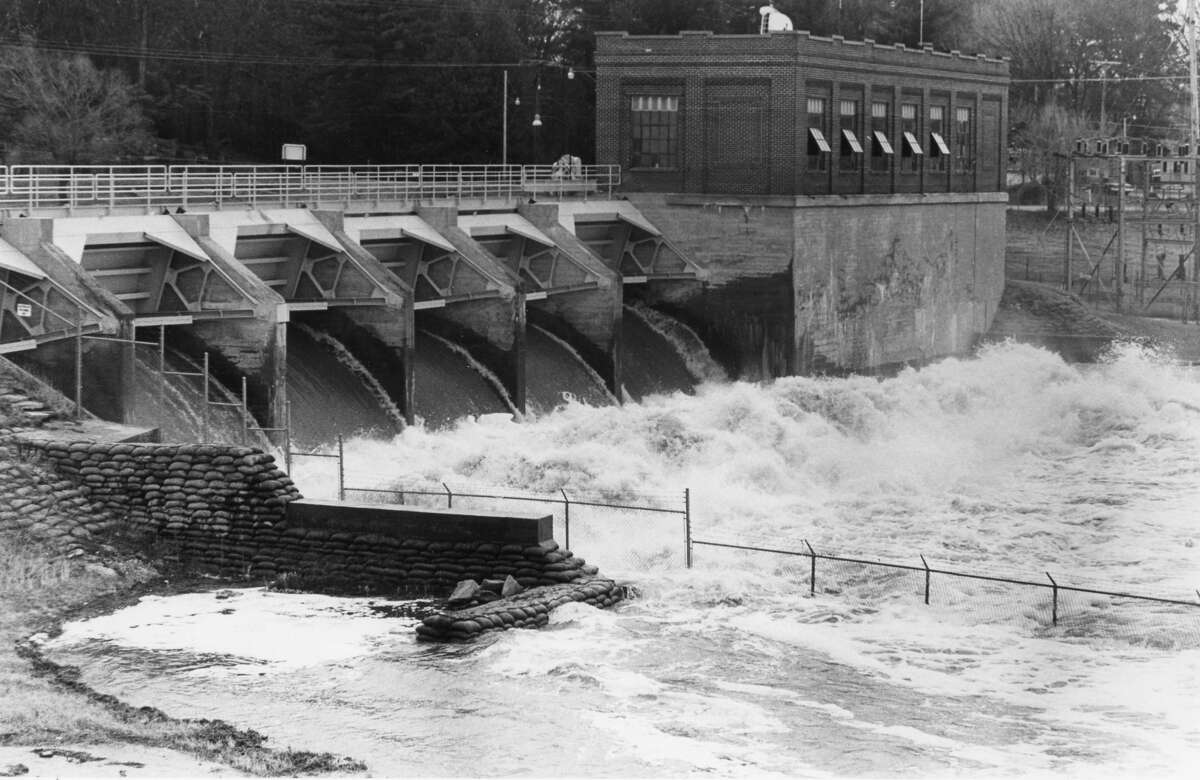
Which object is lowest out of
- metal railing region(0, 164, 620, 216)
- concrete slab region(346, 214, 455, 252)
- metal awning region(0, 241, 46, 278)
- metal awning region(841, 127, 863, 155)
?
metal awning region(0, 241, 46, 278)

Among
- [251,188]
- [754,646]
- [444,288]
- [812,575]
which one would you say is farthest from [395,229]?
[754,646]

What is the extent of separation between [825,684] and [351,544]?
8108mm

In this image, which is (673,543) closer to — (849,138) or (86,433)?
(86,433)

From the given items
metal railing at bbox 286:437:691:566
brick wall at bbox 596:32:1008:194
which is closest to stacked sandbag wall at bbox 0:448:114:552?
metal railing at bbox 286:437:691:566

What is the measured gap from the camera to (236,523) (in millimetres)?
29531

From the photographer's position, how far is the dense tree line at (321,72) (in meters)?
64.9

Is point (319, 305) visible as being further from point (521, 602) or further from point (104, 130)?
point (104, 130)

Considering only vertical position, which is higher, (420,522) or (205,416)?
(205,416)

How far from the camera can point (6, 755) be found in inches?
781

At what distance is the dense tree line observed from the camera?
213 feet

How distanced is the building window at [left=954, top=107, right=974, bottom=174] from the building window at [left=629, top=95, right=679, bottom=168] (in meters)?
14.9

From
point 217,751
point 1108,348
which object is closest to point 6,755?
point 217,751

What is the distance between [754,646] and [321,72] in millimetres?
50533

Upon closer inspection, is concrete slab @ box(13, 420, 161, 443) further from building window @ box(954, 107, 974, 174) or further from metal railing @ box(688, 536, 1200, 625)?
building window @ box(954, 107, 974, 174)
